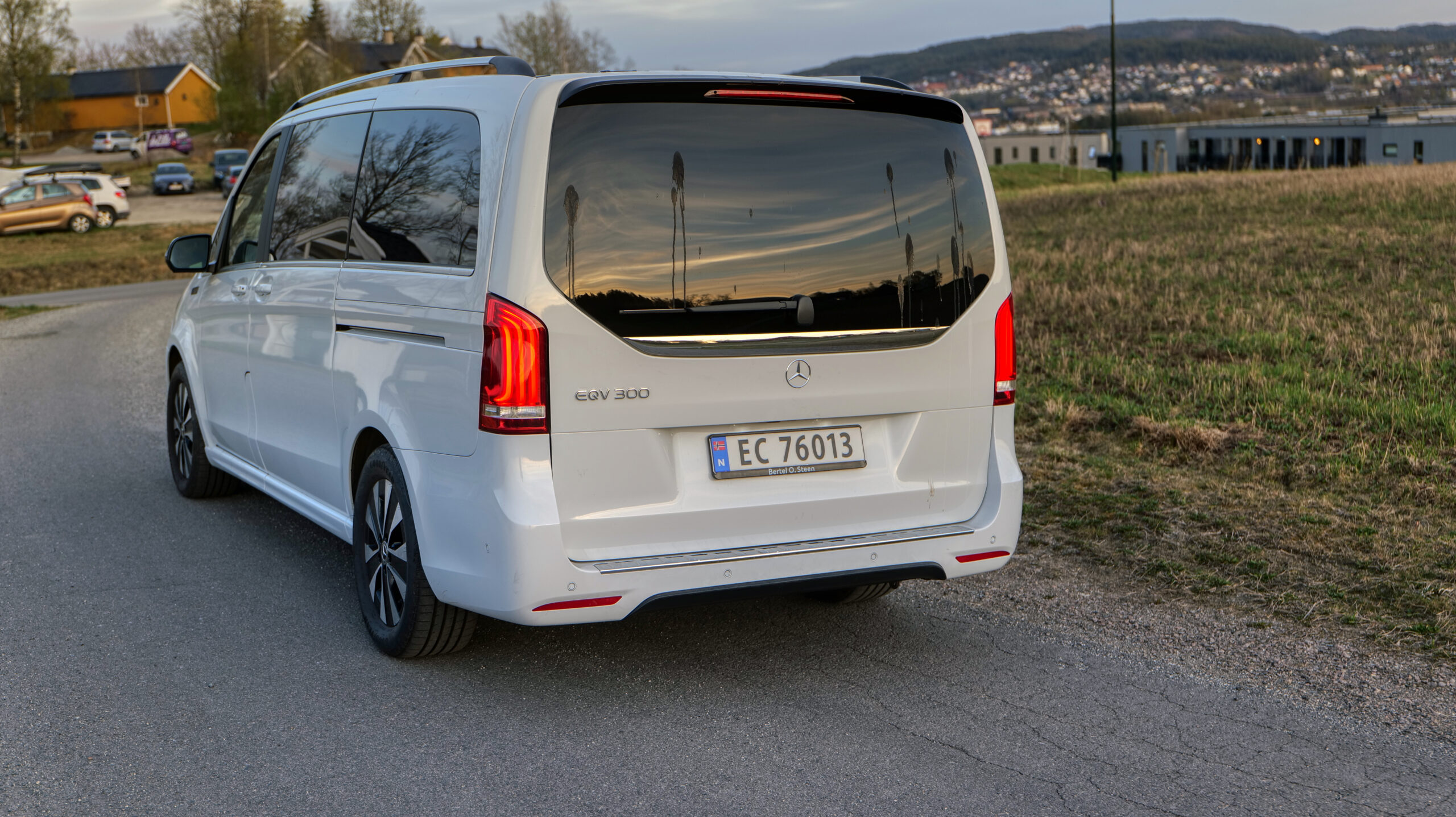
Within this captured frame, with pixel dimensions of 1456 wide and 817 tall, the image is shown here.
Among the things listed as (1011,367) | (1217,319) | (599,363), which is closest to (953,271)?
(1011,367)

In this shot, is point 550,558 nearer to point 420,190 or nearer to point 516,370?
point 516,370

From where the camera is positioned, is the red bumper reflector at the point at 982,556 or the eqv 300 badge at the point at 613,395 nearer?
the eqv 300 badge at the point at 613,395

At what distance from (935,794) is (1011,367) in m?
1.71

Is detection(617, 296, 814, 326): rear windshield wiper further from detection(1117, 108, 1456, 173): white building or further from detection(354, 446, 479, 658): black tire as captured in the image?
detection(1117, 108, 1456, 173): white building

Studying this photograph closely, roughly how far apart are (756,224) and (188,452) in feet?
14.8

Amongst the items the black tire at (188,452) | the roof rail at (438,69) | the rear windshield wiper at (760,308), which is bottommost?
the black tire at (188,452)

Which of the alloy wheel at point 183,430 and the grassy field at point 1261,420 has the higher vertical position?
the alloy wheel at point 183,430

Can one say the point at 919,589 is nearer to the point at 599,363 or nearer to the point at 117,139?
the point at 599,363

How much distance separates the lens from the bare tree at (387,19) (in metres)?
84.8

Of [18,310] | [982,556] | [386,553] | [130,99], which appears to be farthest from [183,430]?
[130,99]

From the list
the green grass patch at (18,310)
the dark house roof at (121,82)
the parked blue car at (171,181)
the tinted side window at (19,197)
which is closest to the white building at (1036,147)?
the dark house roof at (121,82)

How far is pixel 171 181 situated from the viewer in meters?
54.7

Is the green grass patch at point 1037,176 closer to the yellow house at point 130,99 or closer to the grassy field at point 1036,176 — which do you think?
the grassy field at point 1036,176

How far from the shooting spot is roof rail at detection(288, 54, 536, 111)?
174 inches
